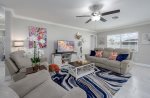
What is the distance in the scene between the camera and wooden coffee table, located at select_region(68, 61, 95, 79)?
10.3 ft

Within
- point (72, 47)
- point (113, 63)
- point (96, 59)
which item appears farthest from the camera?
point (72, 47)

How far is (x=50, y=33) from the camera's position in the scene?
5059 millimetres

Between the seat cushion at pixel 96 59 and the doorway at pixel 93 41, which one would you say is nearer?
the seat cushion at pixel 96 59

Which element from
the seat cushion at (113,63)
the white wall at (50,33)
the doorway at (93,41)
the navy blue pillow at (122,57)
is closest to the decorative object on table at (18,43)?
the white wall at (50,33)

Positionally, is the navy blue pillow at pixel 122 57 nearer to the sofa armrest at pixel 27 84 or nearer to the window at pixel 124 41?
the window at pixel 124 41

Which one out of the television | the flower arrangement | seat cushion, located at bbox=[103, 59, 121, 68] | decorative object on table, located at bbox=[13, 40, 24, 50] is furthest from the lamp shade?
seat cushion, located at bbox=[103, 59, 121, 68]

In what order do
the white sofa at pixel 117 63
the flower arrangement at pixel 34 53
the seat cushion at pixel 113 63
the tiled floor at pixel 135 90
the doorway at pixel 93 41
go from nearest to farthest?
the flower arrangement at pixel 34 53
the tiled floor at pixel 135 90
the white sofa at pixel 117 63
the seat cushion at pixel 113 63
the doorway at pixel 93 41

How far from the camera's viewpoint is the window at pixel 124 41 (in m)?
5.50

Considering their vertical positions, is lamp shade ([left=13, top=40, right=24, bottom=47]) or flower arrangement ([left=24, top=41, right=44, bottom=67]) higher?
lamp shade ([left=13, top=40, right=24, bottom=47])

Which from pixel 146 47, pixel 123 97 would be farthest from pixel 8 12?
pixel 146 47

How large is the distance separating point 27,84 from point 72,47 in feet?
15.1

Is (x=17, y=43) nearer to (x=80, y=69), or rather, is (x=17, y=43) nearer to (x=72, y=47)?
(x=80, y=69)

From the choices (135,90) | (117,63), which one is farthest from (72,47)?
(135,90)

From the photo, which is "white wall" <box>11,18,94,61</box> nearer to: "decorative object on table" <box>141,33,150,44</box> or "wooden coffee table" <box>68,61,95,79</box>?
"wooden coffee table" <box>68,61,95,79</box>
